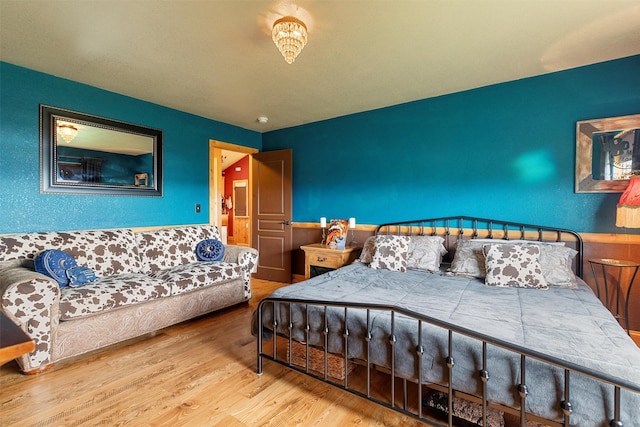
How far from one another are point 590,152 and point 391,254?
2037 millimetres

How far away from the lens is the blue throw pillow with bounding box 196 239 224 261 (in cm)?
375

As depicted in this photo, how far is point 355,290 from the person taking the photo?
2336 mm

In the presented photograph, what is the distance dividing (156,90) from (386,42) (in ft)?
8.41

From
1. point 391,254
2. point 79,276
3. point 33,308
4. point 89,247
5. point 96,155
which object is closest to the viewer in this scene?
point 33,308

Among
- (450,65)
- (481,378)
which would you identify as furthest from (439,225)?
(481,378)

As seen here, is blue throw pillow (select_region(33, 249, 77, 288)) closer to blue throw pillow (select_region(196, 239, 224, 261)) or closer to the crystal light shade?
blue throw pillow (select_region(196, 239, 224, 261))

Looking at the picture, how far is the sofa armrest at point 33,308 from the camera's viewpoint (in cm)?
207

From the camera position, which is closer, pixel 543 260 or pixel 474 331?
pixel 474 331

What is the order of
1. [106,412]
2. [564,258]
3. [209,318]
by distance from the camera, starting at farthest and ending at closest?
1. [209,318]
2. [564,258]
3. [106,412]

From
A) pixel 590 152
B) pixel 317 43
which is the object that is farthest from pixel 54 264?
pixel 590 152

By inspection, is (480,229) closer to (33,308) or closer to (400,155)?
(400,155)

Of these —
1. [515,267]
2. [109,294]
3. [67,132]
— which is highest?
[67,132]

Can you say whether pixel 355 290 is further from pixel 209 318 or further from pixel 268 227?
pixel 268 227

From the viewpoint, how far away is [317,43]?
239 centimetres
